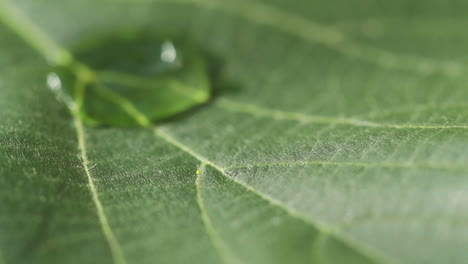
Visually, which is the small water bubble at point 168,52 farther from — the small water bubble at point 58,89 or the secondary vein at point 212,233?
the secondary vein at point 212,233

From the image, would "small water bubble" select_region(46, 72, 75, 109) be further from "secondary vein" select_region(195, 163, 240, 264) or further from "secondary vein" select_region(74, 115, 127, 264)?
"secondary vein" select_region(195, 163, 240, 264)

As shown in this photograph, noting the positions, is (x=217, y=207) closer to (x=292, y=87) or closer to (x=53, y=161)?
(x=53, y=161)

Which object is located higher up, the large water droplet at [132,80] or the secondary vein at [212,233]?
the large water droplet at [132,80]

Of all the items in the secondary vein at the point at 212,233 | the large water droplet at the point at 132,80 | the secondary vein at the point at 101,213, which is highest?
the large water droplet at the point at 132,80

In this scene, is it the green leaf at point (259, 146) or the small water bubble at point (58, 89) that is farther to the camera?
the small water bubble at point (58, 89)

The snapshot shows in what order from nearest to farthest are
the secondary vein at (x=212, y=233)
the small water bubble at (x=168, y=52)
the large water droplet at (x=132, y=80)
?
the secondary vein at (x=212, y=233) → the large water droplet at (x=132, y=80) → the small water bubble at (x=168, y=52)

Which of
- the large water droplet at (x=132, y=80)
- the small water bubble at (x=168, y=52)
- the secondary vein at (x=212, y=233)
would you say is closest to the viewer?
the secondary vein at (x=212, y=233)

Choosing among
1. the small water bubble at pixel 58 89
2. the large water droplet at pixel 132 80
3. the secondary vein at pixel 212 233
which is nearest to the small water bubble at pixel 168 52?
the large water droplet at pixel 132 80
